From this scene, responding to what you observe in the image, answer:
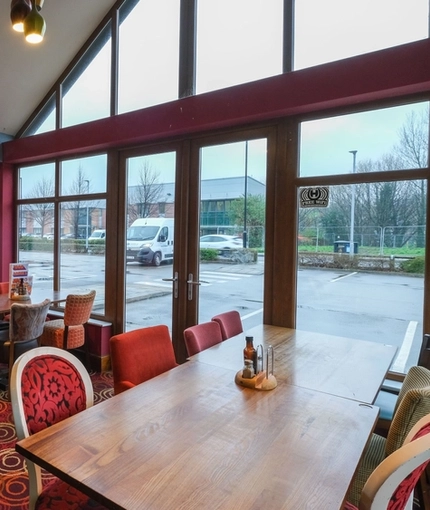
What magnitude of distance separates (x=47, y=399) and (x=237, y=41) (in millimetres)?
3441

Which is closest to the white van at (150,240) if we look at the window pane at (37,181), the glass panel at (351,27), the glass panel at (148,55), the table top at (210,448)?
the glass panel at (148,55)

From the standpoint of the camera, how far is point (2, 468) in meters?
2.24

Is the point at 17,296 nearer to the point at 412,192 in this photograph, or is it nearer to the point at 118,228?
the point at 118,228

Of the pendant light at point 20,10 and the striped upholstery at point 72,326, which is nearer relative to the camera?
the pendant light at point 20,10

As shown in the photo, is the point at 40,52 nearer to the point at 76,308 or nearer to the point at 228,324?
the point at 76,308

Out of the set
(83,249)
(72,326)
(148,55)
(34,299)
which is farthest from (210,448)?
(148,55)

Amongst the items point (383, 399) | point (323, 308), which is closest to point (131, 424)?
point (383, 399)

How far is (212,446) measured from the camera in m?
1.23

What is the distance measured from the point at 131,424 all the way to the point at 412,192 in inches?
98.2

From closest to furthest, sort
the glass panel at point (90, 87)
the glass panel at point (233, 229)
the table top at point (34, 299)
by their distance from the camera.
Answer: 1. the glass panel at point (233, 229)
2. the table top at point (34, 299)
3. the glass panel at point (90, 87)

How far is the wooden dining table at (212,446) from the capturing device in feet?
3.29

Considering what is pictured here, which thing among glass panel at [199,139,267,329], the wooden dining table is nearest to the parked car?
glass panel at [199,139,267,329]

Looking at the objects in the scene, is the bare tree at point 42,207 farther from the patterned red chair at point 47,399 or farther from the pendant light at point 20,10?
the patterned red chair at point 47,399

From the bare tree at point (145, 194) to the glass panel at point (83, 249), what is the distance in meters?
0.47
